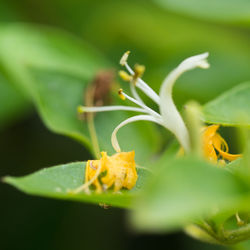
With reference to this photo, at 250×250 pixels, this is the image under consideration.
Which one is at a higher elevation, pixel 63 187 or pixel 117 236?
pixel 63 187

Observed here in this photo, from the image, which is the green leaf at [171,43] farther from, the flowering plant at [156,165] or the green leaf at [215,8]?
the flowering plant at [156,165]

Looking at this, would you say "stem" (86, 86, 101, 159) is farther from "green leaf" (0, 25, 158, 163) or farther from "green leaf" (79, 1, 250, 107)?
"green leaf" (79, 1, 250, 107)

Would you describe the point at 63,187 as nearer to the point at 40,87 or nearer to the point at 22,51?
the point at 40,87

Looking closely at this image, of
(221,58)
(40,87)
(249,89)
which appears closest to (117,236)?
(40,87)

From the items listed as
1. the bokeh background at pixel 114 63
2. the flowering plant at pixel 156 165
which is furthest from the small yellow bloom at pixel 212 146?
the bokeh background at pixel 114 63

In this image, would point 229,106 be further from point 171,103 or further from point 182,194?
point 182,194

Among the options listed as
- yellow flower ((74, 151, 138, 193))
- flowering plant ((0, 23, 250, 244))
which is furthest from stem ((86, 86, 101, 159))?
yellow flower ((74, 151, 138, 193))
